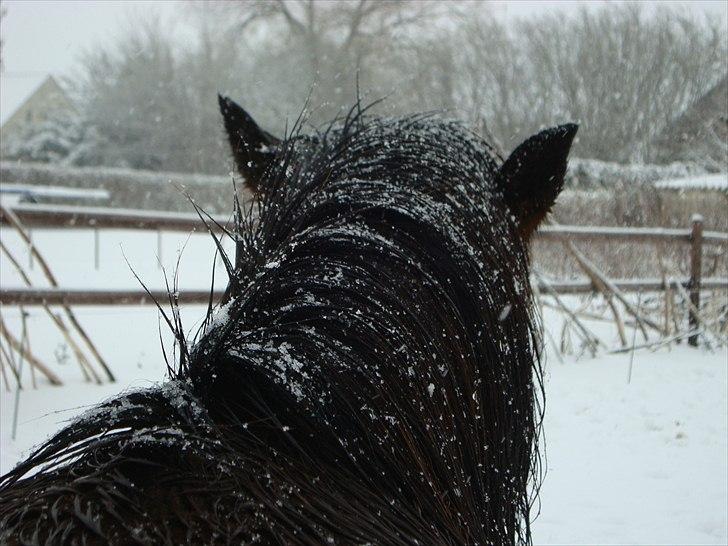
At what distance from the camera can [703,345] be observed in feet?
20.3

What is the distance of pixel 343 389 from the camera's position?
2.66 ft

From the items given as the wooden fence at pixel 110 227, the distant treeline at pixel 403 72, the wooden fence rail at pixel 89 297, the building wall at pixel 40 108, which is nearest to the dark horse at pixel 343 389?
the wooden fence at pixel 110 227

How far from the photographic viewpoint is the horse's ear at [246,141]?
1424 mm

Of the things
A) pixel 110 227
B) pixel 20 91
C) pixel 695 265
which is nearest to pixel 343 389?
Answer: pixel 110 227

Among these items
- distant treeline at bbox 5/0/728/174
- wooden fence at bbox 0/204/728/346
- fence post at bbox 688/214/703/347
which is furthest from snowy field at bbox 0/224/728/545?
distant treeline at bbox 5/0/728/174

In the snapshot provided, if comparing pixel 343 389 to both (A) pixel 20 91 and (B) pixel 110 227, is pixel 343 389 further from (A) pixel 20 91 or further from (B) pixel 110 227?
(A) pixel 20 91

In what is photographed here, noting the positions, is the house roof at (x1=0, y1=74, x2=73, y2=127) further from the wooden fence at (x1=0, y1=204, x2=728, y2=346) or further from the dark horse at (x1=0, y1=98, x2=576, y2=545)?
the dark horse at (x1=0, y1=98, x2=576, y2=545)

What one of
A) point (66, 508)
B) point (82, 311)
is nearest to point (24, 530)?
point (66, 508)

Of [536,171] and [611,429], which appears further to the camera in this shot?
[611,429]

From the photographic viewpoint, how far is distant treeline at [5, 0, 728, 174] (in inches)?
621

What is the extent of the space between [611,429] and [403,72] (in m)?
16.5

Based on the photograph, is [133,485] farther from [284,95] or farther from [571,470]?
[284,95]

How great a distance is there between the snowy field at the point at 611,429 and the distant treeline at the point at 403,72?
7.32 m

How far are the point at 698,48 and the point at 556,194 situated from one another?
15.8 metres
